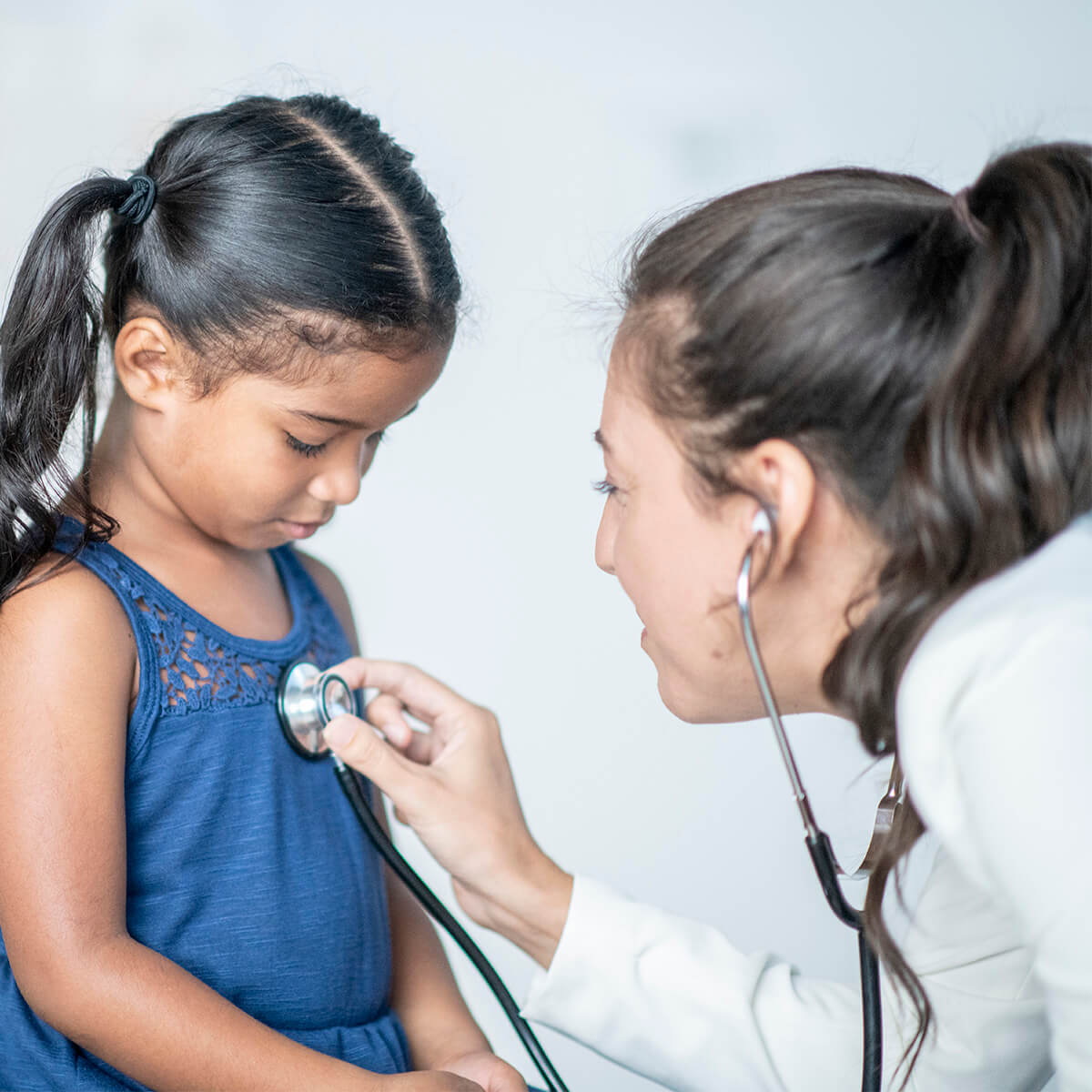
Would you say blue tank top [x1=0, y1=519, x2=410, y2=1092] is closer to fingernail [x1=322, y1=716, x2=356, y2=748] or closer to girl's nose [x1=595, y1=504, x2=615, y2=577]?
fingernail [x1=322, y1=716, x2=356, y2=748]

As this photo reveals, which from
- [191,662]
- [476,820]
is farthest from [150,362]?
[476,820]

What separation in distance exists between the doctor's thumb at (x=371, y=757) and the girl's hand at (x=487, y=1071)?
0.26 meters

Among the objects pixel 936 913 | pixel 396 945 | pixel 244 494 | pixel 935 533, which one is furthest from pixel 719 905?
pixel 935 533

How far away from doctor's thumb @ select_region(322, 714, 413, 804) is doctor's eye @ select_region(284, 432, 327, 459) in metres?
0.25

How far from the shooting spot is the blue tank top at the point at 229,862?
3.24ft

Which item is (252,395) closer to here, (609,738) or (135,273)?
(135,273)

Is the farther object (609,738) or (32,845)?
Result: (609,738)

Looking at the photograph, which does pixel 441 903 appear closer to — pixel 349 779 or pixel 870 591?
pixel 349 779

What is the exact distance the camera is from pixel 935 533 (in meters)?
0.72

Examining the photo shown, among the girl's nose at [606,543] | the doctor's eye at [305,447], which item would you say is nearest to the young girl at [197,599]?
the doctor's eye at [305,447]

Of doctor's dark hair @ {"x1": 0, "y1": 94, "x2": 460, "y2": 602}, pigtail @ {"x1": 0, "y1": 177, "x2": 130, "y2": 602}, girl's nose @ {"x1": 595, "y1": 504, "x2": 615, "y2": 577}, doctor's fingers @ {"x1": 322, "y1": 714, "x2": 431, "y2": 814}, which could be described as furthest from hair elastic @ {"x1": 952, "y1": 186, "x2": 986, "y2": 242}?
A: pigtail @ {"x1": 0, "y1": 177, "x2": 130, "y2": 602}

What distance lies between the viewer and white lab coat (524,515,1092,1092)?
1.98 feet

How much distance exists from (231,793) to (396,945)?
1.00 ft

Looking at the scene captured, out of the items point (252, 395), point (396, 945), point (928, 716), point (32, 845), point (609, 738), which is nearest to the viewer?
point (928, 716)
